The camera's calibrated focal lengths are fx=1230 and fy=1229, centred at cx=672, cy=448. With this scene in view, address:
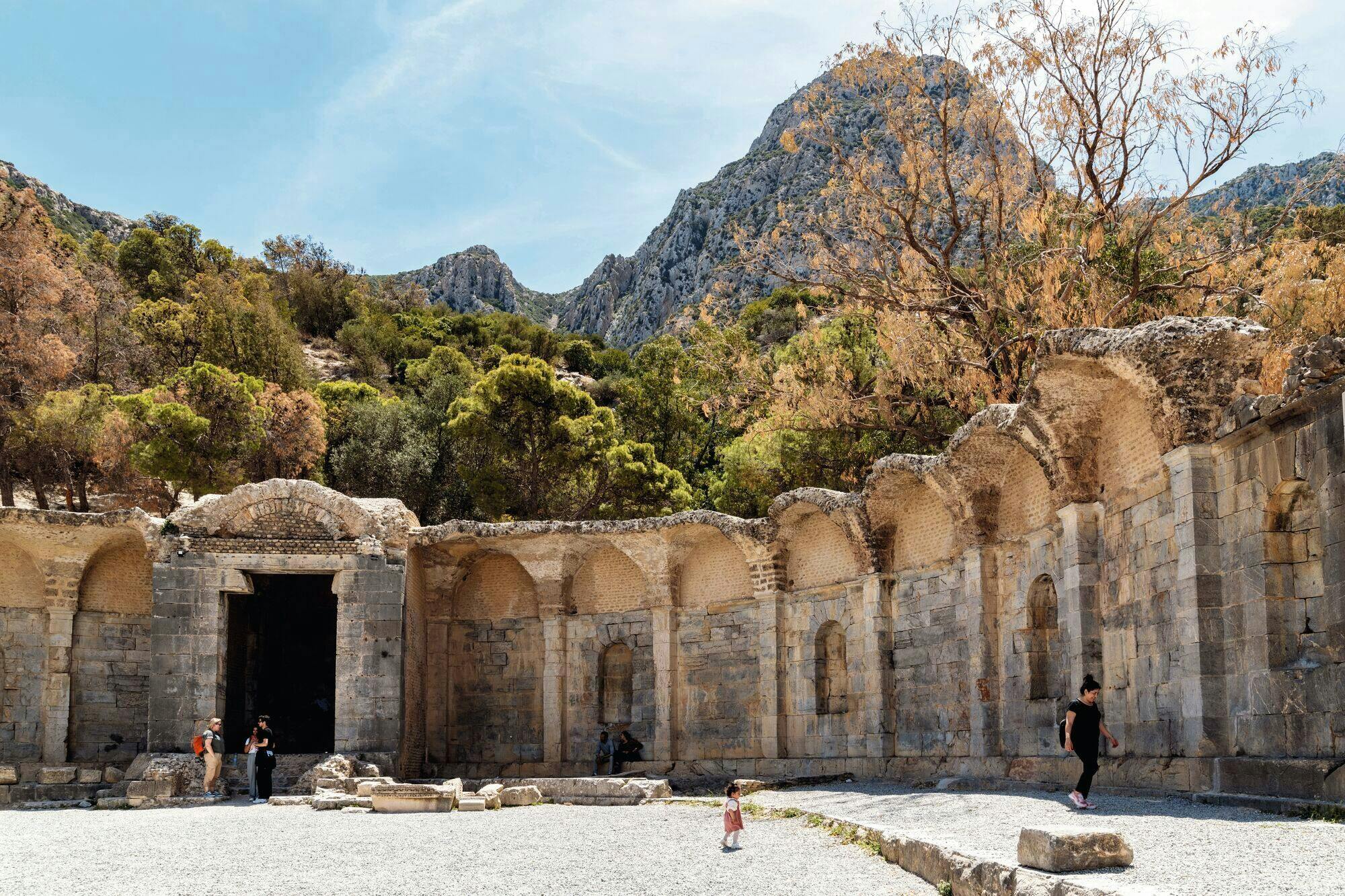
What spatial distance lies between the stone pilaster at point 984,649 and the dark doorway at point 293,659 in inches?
543

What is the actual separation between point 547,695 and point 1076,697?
38.9 ft

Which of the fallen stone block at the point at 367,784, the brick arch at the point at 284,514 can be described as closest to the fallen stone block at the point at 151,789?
the fallen stone block at the point at 367,784

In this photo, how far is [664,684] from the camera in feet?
74.0

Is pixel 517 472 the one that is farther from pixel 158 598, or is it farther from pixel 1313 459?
pixel 1313 459

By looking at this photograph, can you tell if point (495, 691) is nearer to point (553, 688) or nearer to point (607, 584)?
point (553, 688)

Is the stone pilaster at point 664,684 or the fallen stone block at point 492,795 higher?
the stone pilaster at point 664,684

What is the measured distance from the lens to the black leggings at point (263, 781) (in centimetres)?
1883

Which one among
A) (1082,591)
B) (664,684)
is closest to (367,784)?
(664,684)

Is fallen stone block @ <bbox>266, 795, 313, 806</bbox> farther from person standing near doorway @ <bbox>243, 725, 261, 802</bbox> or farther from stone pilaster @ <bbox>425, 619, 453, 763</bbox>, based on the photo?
stone pilaster @ <bbox>425, 619, 453, 763</bbox>

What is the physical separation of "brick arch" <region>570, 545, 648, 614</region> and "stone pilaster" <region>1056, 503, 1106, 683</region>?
10.4 metres

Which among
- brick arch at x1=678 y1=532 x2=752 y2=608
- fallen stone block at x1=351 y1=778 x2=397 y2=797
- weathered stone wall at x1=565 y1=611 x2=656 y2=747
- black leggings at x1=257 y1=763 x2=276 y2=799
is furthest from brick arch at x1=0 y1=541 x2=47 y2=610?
brick arch at x1=678 y1=532 x2=752 y2=608

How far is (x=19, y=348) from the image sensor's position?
30125 mm

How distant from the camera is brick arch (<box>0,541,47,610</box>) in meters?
22.0

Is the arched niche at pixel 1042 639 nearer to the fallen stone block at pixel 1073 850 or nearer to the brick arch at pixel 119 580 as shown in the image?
the fallen stone block at pixel 1073 850
